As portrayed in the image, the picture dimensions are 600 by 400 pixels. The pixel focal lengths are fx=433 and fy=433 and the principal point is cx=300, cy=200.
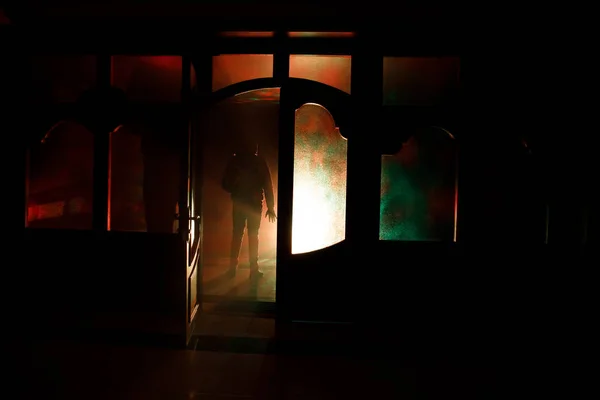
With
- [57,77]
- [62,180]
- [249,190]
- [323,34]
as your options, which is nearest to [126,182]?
[62,180]

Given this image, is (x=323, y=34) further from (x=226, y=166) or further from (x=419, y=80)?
(x=226, y=166)

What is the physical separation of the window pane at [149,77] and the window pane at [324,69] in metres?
1.38

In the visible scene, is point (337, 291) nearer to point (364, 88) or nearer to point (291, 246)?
point (291, 246)

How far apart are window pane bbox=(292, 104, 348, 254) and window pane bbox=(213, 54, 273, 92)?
690 mm

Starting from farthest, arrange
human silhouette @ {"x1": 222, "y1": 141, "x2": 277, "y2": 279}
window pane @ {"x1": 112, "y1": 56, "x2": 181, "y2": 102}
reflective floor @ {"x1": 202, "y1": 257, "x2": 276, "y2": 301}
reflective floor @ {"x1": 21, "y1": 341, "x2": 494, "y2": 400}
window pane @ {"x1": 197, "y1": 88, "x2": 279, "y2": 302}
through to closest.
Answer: window pane @ {"x1": 197, "y1": 88, "x2": 279, "y2": 302} < human silhouette @ {"x1": 222, "y1": 141, "x2": 277, "y2": 279} < reflective floor @ {"x1": 202, "y1": 257, "x2": 276, "y2": 301} < window pane @ {"x1": 112, "y1": 56, "x2": 181, "y2": 102} < reflective floor @ {"x1": 21, "y1": 341, "x2": 494, "y2": 400}

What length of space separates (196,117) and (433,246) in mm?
3005

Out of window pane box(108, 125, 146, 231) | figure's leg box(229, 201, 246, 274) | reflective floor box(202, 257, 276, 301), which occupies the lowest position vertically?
reflective floor box(202, 257, 276, 301)

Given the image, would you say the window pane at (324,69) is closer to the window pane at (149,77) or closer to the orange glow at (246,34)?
the orange glow at (246,34)

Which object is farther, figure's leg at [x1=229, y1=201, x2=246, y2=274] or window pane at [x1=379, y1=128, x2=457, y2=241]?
figure's leg at [x1=229, y1=201, x2=246, y2=274]

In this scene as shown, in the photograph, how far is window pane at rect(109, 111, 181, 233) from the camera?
5.10 metres

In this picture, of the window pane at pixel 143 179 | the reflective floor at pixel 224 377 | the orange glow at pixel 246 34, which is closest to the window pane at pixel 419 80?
the orange glow at pixel 246 34

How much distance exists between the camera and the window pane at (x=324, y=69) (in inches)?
195

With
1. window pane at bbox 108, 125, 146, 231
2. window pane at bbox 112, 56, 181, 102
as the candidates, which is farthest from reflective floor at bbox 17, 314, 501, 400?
window pane at bbox 112, 56, 181, 102

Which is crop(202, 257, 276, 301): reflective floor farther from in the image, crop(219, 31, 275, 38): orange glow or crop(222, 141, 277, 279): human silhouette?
crop(219, 31, 275, 38): orange glow
